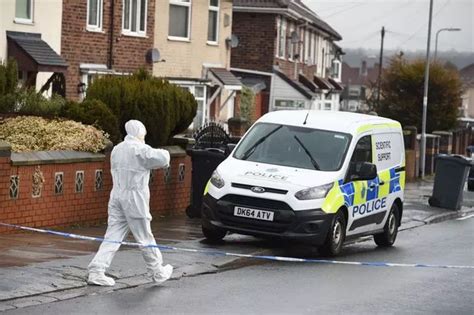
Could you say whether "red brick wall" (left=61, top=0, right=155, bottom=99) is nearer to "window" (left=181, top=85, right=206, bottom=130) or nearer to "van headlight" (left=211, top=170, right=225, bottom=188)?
"window" (left=181, top=85, right=206, bottom=130)

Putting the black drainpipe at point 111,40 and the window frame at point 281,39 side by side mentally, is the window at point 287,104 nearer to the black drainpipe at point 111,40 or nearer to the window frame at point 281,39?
the window frame at point 281,39

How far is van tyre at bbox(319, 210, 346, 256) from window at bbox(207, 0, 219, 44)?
21.3 m

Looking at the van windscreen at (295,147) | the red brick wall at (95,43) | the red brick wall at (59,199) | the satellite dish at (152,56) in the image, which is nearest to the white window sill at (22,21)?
the red brick wall at (95,43)

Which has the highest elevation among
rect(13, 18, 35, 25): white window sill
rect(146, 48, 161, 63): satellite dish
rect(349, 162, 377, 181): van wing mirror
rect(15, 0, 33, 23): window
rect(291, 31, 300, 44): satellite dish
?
rect(291, 31, 300, 44): satellite dish

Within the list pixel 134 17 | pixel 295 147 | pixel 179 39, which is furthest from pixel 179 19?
pixel 295 147

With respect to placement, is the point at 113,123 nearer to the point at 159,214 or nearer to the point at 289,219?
the point at 159,214

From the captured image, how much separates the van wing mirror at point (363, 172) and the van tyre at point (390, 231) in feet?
5.71

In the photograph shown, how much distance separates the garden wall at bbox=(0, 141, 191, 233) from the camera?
14.9 metres

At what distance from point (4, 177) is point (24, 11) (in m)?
11.9

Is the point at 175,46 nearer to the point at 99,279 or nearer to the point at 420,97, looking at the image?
the point at 420,97

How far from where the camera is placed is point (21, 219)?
15.2m

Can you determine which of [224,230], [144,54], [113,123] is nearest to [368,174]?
[224,230]

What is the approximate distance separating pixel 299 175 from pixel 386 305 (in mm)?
4291

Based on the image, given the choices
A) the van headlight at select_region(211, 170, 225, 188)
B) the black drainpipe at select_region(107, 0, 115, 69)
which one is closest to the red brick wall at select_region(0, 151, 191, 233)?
the van headlight at select_region(211, 170, 225, 188)
